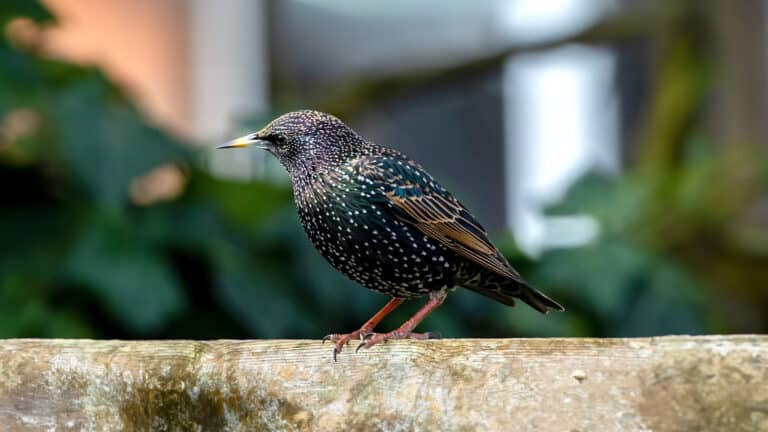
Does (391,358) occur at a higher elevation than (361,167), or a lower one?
lower

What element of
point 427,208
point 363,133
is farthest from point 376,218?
point 363,133

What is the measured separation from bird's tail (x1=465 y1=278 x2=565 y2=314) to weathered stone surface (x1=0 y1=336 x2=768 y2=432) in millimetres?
641

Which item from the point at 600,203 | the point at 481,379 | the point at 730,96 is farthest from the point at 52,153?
the point at 730,96

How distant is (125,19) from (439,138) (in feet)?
6.90

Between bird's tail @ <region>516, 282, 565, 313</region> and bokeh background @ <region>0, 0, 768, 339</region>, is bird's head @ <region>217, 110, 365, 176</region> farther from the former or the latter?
bokeh background @ <region>0, 0, 768, 339</region>

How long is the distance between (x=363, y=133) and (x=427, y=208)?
4226mm

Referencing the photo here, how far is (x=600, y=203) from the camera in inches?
202

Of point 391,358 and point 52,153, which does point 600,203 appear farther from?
point 391,358

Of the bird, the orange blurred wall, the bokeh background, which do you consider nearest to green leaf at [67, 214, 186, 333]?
the bokeh background

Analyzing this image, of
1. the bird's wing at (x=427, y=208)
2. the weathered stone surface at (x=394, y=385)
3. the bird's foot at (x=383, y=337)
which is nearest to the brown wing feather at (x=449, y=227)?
the bird's wing at (x=427, y=208)

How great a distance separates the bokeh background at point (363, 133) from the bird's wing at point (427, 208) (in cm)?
149

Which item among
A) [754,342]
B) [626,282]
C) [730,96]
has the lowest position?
[626,282]

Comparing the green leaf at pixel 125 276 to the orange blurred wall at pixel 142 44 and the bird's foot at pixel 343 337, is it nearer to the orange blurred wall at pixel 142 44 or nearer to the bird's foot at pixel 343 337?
the bird's foot at pixel 343 337

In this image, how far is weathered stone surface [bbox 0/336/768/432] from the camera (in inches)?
74.5
